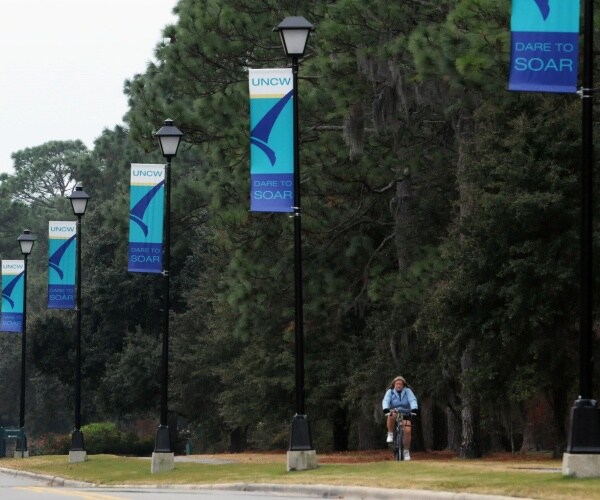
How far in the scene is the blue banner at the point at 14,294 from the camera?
4991 centimetres

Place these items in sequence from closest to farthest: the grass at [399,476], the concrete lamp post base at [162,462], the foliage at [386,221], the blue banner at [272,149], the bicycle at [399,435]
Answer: the grass at [399,476], the blue banner at [272,149], the bicycle at [399,435], the foliage at [386,221], the concrete lamp post base at [162,462]

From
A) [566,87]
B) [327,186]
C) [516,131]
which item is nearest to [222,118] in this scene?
[327,186]

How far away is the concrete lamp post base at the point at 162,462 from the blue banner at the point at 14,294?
1987 centimetres

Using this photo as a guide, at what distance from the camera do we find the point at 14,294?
5025cm

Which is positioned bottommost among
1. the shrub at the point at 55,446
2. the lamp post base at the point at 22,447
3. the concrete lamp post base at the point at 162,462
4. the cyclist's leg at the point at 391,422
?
the shrub at the point at 55,446

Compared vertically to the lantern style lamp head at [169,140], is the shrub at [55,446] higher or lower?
lower

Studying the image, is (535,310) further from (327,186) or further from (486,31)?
(327,186)

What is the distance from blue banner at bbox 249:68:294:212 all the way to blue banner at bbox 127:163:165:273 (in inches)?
315

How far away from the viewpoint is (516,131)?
28922mm

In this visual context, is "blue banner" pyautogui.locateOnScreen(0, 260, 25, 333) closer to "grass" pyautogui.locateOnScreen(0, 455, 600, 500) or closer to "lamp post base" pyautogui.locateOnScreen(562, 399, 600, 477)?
"grass" pyautogui.locateOnScreen(0, 455, 600, 500)

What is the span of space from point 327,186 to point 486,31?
11872 millimetres

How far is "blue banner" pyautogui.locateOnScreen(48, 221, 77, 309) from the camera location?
42.8 metres

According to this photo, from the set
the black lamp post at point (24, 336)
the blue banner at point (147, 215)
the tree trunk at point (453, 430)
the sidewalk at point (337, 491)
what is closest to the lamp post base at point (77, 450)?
the tree trunk at point (453, 430)

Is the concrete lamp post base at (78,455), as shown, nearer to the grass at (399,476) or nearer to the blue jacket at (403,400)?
the grass at (399,476)
